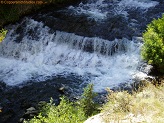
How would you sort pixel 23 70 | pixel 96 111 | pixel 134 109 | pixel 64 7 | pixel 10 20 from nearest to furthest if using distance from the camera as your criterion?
1. pixel 134 109
2. pixel 96 111
3. pixel 23 70
4. pixel 10 20
5. pixel 64 7

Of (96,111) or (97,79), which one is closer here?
(96,111)

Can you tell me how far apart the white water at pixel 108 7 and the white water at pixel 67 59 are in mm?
2071

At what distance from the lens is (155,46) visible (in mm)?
10734

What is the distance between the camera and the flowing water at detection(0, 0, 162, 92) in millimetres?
11719

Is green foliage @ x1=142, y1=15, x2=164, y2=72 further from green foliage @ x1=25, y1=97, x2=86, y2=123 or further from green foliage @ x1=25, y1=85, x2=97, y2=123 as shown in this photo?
green foliage @ x1=25, y1=97, x2=86, y2=123

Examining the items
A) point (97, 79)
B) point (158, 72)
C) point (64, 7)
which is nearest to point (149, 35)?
point (158, 72)

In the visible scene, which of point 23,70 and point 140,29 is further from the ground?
point 140,29

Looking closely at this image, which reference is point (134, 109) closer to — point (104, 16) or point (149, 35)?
point (149, 35)

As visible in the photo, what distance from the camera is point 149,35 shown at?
11.1m

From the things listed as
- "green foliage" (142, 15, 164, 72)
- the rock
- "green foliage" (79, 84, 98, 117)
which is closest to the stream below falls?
the rock


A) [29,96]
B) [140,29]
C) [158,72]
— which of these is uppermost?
[140,29]

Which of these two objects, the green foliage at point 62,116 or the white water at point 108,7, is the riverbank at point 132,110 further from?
the white water at point 108,7

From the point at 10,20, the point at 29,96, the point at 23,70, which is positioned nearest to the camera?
the point at 29,96

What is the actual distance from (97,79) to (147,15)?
4980 mm
